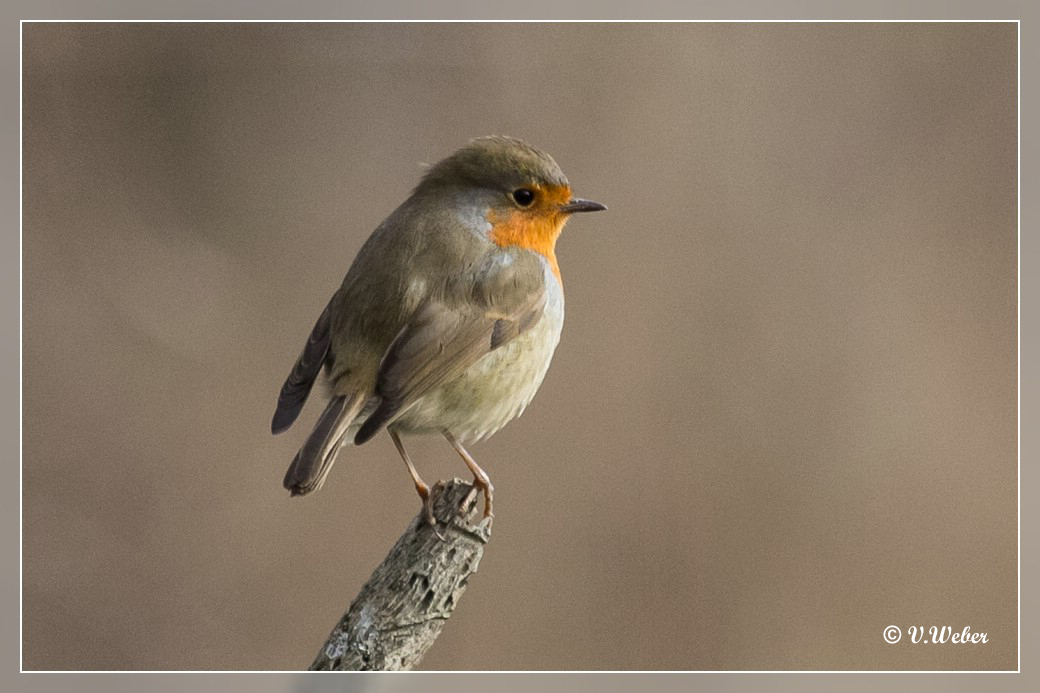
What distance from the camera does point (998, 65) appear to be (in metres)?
4.32

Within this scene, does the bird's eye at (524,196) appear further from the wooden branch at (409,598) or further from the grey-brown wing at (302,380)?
the wooden branch at (409,598)

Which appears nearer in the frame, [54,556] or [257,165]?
[54,556]

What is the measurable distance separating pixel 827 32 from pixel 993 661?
2.22 metres

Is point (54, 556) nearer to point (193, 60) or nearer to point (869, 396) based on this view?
point (193, 60)

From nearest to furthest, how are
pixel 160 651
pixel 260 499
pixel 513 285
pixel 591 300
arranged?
1. pixel 513 285
2. pixel 160 651
3. pixel 260 499
4. pixel 591 300

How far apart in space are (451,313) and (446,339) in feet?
0.30

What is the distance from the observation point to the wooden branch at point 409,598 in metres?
2.94

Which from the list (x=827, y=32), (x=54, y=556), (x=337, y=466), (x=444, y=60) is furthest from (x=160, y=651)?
(x=827, y=32)

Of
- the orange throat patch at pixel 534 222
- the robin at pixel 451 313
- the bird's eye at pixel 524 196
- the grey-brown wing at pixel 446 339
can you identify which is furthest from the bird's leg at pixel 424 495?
the bird's eye at pixel 524 196

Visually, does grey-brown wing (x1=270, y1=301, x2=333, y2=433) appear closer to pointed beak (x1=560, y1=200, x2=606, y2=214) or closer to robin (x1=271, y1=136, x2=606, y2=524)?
robin (x1=271, y1=136, x2=606, y2=524)

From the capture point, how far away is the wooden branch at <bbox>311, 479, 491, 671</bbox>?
2.94 meters

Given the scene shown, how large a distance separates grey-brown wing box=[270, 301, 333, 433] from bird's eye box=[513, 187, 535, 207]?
2.15ft

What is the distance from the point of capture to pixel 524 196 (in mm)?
3707

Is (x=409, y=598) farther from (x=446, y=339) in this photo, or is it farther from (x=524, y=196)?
(x=524, y=196)
